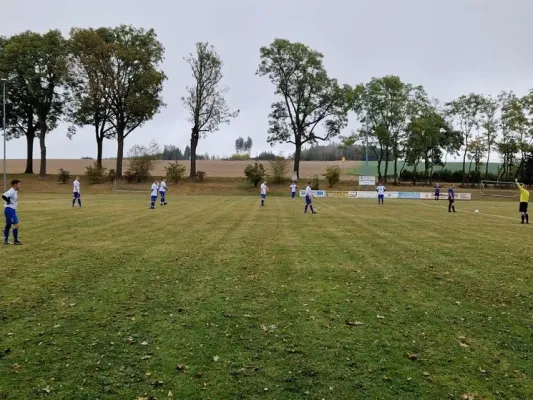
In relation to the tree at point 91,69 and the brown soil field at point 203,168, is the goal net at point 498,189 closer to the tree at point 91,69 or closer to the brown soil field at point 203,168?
the brown soil field at point 203,168

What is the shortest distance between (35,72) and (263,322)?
64.2 m

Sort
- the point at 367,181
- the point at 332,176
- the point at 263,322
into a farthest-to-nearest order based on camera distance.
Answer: the point at 332,176 → the point at 367,181 → the point at 263,322

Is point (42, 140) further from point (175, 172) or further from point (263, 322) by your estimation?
point (263, 322)

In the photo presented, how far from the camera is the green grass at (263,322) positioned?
4844 millimetres

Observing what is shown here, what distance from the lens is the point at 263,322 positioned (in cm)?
660

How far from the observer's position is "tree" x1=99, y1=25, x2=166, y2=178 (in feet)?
185

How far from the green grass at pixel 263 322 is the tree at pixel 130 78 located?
159 feet

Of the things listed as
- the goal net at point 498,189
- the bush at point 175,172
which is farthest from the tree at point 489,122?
the bush at point 175,172

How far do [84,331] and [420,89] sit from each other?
7090 cm

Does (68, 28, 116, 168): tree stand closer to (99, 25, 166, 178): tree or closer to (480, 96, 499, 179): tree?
(99, 25, 166, 178): tree

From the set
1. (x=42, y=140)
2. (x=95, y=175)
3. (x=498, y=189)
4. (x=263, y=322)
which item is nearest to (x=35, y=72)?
(x=42, y=140)

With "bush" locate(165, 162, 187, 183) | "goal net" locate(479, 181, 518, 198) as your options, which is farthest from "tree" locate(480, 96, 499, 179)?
Result: "bush" locate(165, 162, 187, 183)

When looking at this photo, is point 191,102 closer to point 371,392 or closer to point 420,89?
point 420,89

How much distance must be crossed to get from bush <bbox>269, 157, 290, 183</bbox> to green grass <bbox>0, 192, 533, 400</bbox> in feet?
170
